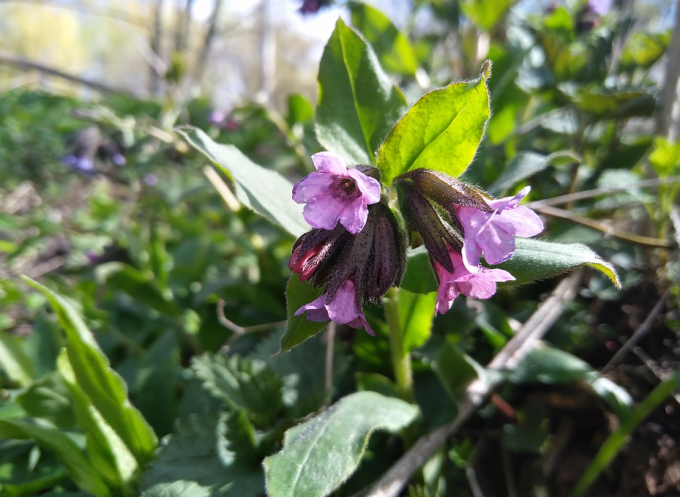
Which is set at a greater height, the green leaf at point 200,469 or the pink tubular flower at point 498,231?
the pink tubular flower at point 498,231

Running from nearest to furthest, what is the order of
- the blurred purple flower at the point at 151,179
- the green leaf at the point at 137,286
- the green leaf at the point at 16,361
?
the green leaf at the point at 16,361
the green leaf at the point at 137,286
the blurred purple flower at the point at 151,179

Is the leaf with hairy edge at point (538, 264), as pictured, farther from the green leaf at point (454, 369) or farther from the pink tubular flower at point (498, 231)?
the green leaf at point (454, 369)

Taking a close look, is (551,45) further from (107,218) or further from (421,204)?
(107,218)

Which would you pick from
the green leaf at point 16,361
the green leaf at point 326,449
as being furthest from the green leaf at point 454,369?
the green leaf at point 16,361

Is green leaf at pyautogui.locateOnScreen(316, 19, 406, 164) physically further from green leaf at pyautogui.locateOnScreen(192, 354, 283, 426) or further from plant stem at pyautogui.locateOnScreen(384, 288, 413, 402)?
green leaf at pyautogui.locateOnScreen(192, 354, 283, 426)

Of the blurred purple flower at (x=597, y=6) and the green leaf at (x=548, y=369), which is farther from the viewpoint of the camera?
the blurred purple flower at (x=597, y=6)

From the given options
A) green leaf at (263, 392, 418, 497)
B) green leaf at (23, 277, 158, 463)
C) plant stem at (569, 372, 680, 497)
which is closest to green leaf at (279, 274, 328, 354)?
green leaf at (263, 392, 418, 497)
